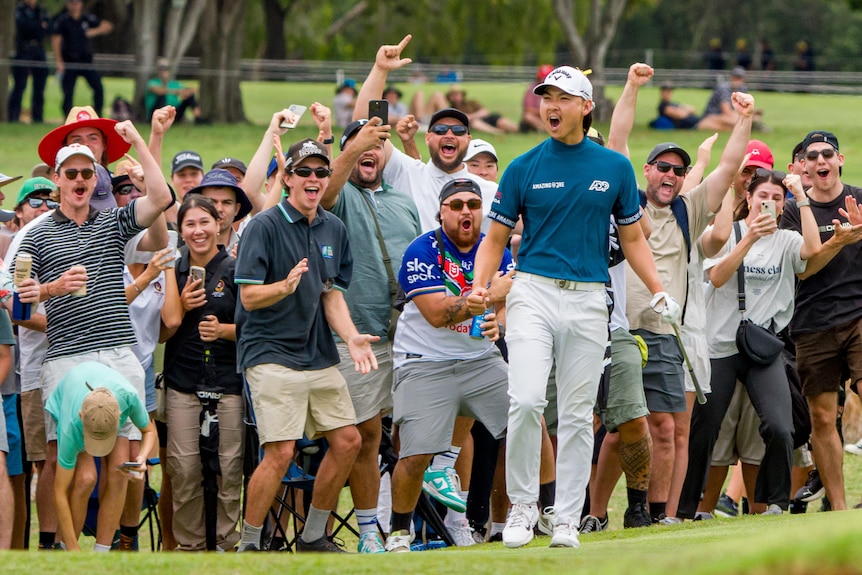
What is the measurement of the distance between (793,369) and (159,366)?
190 inches

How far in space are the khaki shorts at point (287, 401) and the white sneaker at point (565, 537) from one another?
1.73 meters

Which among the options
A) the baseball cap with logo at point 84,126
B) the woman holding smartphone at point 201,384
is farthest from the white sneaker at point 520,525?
the baseball cap with logo at point 84,126

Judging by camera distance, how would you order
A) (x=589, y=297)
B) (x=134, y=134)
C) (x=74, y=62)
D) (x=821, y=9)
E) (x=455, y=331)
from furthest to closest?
1. (x=821, y=9)
2. (x=74, y=62)
3. (x=455, y=331)
4. (x=134, y=134)
5. (x=589, y=297)

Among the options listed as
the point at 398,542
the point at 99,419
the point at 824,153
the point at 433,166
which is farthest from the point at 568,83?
the point at 824,153

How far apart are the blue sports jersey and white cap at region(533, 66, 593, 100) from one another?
281 mm

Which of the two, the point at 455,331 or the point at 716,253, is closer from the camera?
the point at 455,331

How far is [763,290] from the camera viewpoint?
33.3 ft

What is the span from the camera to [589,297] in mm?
7586

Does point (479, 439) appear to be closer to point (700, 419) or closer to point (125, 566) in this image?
point (700, 419)

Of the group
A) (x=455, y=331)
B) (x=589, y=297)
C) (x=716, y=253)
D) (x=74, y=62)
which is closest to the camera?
(x=589, y=297)

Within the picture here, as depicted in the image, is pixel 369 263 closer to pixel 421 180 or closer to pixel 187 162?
pixel 421 180

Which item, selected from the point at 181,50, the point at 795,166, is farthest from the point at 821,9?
the point at 795,166

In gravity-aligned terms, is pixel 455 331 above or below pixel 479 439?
above

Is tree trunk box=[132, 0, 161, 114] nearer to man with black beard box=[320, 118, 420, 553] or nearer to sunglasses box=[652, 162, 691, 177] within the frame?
man with black beard box=[320, 118, 420, 553]
